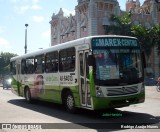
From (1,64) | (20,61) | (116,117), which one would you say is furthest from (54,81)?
(1,64)

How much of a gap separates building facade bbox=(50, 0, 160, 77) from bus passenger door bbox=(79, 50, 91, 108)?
134 ft

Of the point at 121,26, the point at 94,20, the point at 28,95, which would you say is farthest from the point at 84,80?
the point at 94,20

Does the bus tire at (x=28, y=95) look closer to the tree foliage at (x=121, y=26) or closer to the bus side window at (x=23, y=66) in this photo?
the bus side window at (x=23, y=66)

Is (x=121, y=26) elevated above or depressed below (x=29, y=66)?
above

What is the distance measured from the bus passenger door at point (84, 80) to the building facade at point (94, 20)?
40952 millimetres

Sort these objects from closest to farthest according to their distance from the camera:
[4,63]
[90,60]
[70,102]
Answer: [90,60], [70,102], [4,63]

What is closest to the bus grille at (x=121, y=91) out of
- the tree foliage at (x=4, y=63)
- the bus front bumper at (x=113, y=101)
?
the bus front bumper at (x=113, y=101)

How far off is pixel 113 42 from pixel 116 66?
36.5 inches

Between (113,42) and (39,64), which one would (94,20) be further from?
(113,42)

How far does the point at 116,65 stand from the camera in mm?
11812

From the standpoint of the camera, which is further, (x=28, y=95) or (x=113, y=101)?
(x=28, y=95)

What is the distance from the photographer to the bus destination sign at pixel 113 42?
1194cm

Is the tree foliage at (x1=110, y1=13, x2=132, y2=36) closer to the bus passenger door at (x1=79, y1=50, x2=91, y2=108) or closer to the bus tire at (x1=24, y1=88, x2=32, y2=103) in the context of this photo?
the bus tire at (x1=24, y1=88, x2=32, y2=103)

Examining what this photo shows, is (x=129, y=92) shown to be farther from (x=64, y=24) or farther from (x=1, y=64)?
(x=1, y=64)
